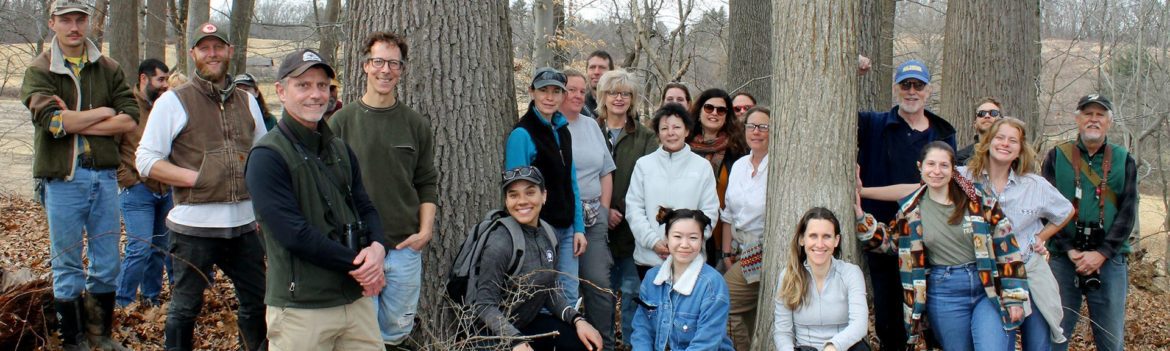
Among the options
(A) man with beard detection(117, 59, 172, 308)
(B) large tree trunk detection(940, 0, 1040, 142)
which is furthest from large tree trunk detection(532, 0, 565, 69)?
(A) man with beard detection(117, 59, 172, 308)

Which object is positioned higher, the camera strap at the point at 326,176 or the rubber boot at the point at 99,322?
the camera strap at the point at 326,176

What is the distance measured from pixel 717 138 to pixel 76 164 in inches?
160

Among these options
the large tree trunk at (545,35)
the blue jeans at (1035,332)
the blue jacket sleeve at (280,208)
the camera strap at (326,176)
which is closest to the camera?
the blue jacket sleeve at (280,208)

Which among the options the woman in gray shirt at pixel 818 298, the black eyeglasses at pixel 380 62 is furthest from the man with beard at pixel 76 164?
the woman in gray shirt at pixel 818 298

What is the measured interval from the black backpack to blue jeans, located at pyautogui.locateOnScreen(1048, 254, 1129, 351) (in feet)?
11.8

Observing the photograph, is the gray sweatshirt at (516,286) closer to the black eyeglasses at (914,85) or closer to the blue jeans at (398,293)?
the blue jeans at (398,293)

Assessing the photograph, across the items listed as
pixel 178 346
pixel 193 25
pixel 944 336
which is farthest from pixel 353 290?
pixel 193 25

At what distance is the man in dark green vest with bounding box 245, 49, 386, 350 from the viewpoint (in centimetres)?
331

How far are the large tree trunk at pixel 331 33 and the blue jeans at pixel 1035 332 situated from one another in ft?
30.6

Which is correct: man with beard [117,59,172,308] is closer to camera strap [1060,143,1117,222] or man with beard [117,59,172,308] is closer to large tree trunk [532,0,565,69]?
camera strap [1060,143,1117,222]

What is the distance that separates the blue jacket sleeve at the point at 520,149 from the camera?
16.3 feet

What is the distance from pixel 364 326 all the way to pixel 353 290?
8.9 inches

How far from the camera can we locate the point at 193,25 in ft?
38.1

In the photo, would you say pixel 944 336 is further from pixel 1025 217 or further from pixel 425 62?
pixel 425 62
